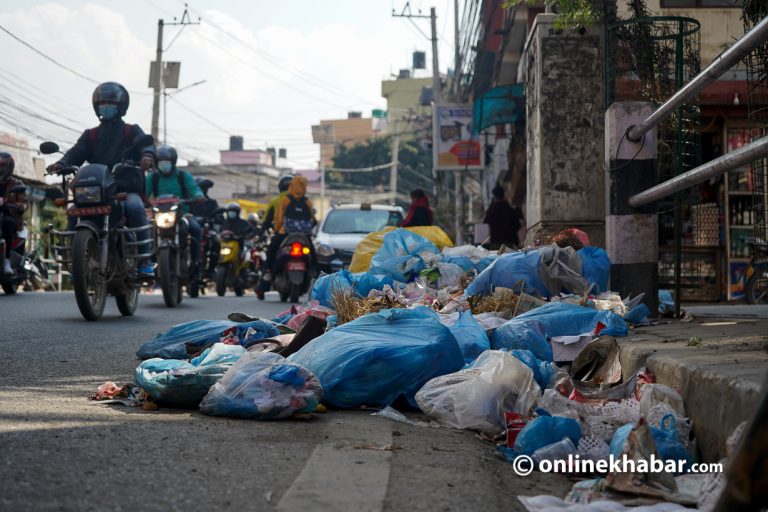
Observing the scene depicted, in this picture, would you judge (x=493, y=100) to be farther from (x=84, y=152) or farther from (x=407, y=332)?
(x=407, y=332)

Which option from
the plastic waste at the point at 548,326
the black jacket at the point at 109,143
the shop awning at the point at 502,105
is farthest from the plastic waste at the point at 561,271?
the shop awning at the point at 502,105

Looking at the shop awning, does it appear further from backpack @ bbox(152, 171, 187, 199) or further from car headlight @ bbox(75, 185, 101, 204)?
→ car headlight @ bbox(75, 185, 101, 204)

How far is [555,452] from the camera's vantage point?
3303 millimetres

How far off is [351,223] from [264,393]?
11.9 meters

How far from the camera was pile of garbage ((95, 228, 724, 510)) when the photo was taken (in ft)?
11.0

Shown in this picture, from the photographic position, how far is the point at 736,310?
25.4 feet

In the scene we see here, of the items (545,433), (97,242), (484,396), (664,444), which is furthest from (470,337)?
(97,242)

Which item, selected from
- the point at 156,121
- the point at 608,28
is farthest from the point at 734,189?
the point at 156,121

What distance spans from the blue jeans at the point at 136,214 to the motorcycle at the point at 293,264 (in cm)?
389

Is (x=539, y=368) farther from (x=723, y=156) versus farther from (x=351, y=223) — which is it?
(x=351, y=223)

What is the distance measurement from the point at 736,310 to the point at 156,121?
2693 centimetres

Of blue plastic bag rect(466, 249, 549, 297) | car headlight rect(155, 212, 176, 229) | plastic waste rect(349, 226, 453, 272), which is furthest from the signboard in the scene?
blue plastic bag rect(466, 249, 549, 297)

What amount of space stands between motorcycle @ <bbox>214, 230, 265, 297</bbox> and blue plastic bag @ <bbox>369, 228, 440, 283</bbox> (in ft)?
25.9

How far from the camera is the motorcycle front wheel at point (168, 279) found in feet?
36.2
